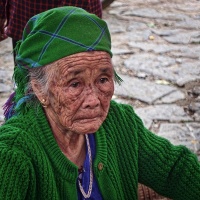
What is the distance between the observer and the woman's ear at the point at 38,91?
211 centimetres

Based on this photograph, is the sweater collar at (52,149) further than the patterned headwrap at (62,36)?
Yes

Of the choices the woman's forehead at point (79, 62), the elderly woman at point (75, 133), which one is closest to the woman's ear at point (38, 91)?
the elderly woman at point (75, 133)

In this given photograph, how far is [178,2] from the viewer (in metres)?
9.55

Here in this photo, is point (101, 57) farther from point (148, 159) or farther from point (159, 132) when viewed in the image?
point (159, 132)

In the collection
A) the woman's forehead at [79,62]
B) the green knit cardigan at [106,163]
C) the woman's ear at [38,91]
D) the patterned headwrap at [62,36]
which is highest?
the patterned headwrap at [62,36]

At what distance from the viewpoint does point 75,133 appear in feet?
7.36

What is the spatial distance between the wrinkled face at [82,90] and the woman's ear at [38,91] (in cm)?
4

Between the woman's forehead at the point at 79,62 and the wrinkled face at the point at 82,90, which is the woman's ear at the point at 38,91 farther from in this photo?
the woman's forehead at the point at 79,62

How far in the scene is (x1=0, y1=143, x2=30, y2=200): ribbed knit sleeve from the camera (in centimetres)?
201

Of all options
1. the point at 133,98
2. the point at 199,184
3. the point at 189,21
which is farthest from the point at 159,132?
the point at 189,21

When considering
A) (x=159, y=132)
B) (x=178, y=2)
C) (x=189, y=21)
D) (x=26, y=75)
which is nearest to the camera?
(x=26, y=75)

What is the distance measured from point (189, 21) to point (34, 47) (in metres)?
6.59

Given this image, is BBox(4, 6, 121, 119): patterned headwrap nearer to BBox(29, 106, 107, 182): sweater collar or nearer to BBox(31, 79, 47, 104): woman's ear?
BBox(31, 79, 47, 104): woman's ear

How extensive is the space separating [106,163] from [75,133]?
0.61 ft
